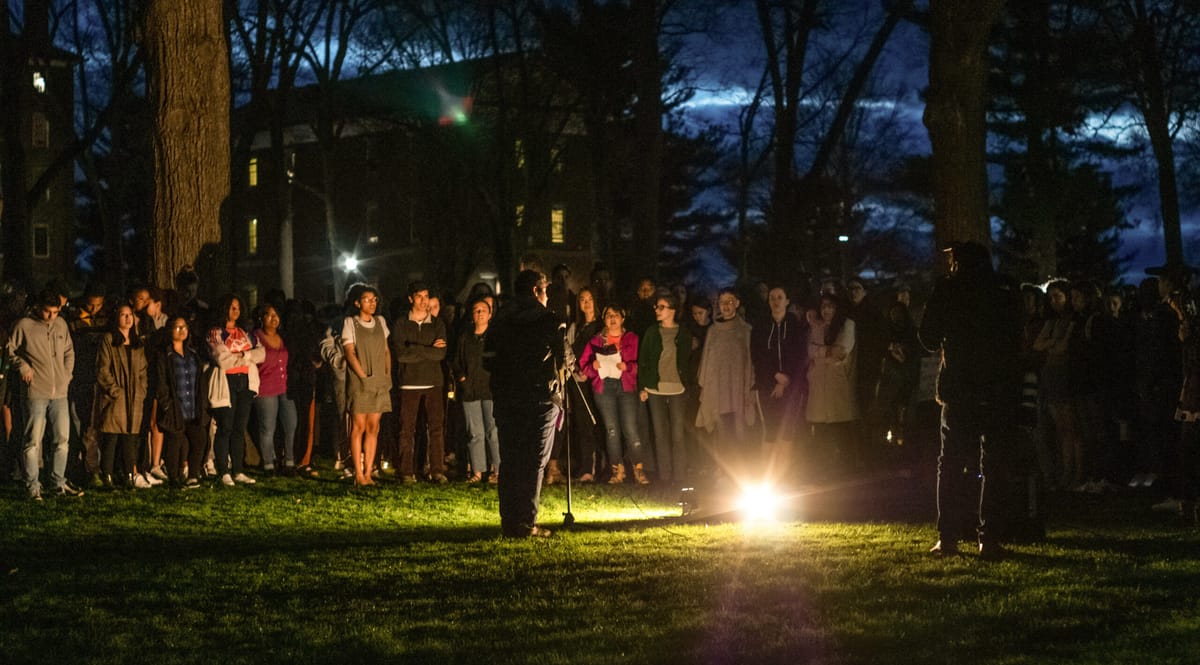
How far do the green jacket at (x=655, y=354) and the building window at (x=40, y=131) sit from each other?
64510 millimetres

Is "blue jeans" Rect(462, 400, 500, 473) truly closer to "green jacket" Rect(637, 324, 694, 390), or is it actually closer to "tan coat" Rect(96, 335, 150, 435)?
"green jacket" Rect(637, 324, 694, 390)

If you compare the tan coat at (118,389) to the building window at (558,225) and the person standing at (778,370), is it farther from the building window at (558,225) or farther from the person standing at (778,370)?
the building window at (558,225)

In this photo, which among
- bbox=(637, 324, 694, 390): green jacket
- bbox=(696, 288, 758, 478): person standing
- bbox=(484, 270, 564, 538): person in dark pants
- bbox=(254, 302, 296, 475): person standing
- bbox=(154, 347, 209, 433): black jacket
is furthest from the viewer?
bbox=(254, 302, 296, 475): person standing

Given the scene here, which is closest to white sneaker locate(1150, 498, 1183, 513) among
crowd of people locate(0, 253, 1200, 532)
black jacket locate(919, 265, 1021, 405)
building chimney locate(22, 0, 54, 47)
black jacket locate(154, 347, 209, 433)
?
crowd of people locate(0, 253, 1200, 532)

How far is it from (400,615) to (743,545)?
3250 mm


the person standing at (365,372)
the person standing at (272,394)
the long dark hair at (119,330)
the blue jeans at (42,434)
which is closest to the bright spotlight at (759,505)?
the person standing at (365,372)

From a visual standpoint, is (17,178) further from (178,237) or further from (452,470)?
(452,470)

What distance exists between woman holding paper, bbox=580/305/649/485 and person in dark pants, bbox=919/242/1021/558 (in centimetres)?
672

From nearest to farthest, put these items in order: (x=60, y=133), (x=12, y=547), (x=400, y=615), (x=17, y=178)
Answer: (x=400, y=615), (x=12, y=547), (x=17, y=178), (x=60, y=133)

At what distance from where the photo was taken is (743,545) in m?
10.2

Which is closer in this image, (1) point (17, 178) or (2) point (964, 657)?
(2) point (964, 657)

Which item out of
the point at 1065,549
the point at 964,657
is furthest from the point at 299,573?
the point at 1065,549

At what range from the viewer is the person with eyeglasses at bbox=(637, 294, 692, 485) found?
1589 centimetres

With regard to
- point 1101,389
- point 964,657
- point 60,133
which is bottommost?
point 964,657
